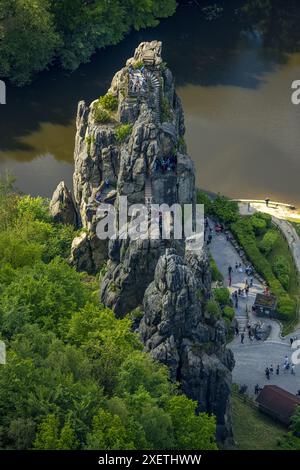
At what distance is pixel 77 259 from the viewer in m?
130

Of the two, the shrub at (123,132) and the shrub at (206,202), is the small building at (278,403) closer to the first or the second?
the shrub at (123,132)

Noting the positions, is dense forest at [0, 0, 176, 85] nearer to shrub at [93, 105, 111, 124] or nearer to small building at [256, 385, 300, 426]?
shrub at [93, 105, 111, 124]

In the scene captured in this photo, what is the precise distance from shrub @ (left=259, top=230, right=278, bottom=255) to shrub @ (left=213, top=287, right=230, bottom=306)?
14298mm

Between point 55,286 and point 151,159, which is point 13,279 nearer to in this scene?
point 55,286

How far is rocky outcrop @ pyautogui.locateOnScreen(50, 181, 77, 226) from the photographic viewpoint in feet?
454

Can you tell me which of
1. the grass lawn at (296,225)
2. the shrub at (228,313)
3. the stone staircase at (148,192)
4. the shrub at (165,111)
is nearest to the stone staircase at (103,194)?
the stone staircase at (148,192)

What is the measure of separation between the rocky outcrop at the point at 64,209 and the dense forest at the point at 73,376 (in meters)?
13.4

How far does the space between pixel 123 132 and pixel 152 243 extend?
1824 centimetres

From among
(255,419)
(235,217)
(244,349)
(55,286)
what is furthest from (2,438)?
(235,217)

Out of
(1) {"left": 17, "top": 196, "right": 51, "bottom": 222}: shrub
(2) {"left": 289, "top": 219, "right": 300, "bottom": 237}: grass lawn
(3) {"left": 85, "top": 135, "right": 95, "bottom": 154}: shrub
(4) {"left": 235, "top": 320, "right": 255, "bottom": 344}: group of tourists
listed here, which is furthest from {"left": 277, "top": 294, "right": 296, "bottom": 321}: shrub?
(3) {"left": 85, "top": 135, "right": 95, "bottom": 154}: shrub

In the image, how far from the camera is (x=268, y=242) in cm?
15138

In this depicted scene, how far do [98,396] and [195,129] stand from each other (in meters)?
93.9

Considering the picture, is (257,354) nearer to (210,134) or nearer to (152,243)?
(152,243)

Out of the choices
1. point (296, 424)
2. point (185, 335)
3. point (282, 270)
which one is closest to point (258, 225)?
point (282, 270)
